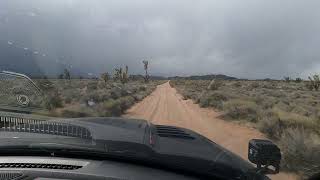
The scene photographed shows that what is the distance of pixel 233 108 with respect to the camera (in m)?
30.2

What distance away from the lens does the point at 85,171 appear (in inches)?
109

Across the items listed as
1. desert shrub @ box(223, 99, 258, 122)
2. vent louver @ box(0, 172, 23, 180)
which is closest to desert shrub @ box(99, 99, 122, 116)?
desert shrub @ box(223, 99, 258, 122)

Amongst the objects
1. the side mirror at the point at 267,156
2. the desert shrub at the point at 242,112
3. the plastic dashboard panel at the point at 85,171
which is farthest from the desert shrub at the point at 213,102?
the plastic dashboard panel at the point at 85,171

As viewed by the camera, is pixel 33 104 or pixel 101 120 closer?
pixel 101 120

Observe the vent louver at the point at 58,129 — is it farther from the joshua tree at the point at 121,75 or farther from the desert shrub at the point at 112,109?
the joshua tree at the point at 121,75

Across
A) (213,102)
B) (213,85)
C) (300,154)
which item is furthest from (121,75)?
(300,154)

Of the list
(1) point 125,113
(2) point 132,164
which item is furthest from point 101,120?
(1) point 125,113

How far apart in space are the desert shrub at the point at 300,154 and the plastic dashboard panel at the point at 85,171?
33.1 feet

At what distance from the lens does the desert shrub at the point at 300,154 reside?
13.4m

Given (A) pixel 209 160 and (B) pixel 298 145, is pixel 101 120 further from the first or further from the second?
(B) pixel 298 145

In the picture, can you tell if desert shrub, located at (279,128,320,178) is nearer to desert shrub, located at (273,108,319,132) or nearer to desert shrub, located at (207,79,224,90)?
desert shrub, located at (273,108,319,132)

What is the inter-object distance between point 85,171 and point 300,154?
40.9 ft

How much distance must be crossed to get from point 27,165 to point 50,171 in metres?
0.25

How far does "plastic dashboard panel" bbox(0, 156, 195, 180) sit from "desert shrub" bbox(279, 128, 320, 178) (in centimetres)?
1009
